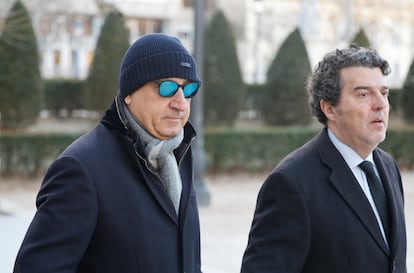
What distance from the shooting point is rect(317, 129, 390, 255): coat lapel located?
2759 mm

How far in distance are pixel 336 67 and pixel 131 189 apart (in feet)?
3.58

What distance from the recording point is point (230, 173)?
1814cm

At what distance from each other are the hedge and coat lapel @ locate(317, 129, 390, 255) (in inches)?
548

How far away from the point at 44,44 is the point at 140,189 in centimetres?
2492

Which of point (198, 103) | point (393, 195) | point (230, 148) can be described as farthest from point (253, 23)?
point (393, 195)

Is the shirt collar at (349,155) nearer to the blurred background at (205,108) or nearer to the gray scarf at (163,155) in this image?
the gray scarf at (163,155)

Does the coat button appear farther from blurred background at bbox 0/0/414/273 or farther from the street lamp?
the street lamp

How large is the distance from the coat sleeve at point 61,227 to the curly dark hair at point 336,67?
3.85ft

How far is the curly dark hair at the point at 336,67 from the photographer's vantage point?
292cm

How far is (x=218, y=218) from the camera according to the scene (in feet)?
39.2

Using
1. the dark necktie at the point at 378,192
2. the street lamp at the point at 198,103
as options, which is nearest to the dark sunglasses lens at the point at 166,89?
the dark necktie at the point at 378,192

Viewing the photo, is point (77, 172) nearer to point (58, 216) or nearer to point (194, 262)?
point (58, 216)

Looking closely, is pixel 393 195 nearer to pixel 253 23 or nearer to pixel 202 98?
pixel 202 98

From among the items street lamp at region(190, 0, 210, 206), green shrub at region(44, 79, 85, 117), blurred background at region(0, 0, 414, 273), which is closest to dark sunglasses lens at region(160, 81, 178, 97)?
blurred background at region(0, 0, 414, 273)
